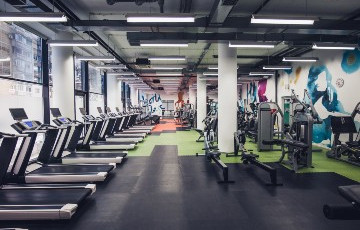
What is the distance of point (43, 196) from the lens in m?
3.89

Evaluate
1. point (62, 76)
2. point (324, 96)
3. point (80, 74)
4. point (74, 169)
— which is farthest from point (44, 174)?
point (324, 96)

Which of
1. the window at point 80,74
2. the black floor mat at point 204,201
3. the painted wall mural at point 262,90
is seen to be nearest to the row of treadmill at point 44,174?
the black floor mat at point 204,201

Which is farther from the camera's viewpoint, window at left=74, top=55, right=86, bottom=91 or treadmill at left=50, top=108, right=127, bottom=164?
window at left=74, top=55, right=86, bottom=91

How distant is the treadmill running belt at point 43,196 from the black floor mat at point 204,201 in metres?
0.21

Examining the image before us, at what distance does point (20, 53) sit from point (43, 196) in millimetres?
4563

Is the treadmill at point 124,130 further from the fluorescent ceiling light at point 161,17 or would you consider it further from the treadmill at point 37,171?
the fluorescent ceiling light at point 161,17

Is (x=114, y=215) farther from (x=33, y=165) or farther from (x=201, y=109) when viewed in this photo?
(x=201, y=109)

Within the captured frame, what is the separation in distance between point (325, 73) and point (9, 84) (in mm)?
9343

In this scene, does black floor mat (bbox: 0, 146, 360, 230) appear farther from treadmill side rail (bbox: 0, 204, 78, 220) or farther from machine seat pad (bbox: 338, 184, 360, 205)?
machine seat pad (bbox: 338, 184, 360, 205)

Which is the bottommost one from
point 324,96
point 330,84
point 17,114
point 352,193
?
point 352,193

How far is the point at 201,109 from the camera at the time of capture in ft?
49.2

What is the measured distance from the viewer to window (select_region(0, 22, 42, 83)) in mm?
6304

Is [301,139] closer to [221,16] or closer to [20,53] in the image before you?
[221,16]

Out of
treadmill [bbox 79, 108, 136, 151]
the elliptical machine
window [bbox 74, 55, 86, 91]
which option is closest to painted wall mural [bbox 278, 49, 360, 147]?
the elliptical machine
